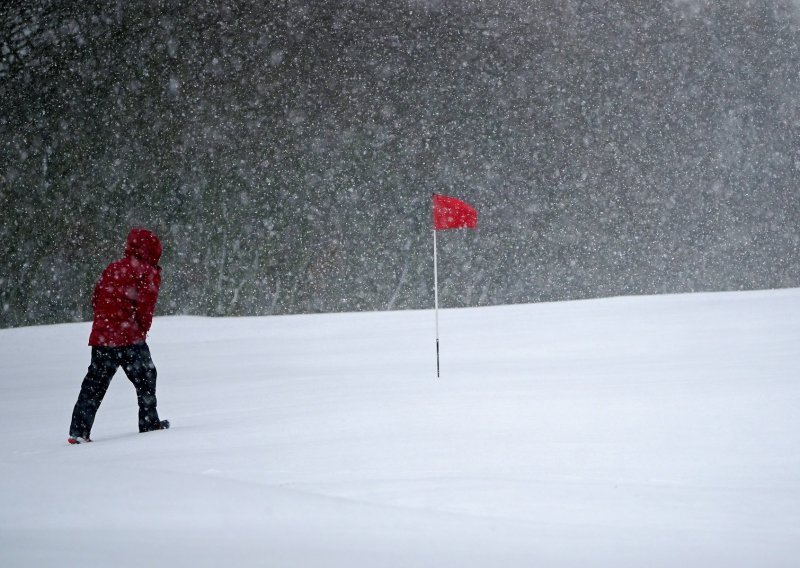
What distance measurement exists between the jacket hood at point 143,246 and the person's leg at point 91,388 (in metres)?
0.62

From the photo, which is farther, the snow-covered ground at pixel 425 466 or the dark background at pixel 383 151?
the dark background at pixel 383 151

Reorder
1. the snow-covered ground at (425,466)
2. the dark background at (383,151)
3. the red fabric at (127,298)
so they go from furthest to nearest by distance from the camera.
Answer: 1. the dark background at (383,151)
2. the red fabric at (127,298)
3. the snow-covered ground at (425,466)

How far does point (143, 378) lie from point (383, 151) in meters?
10.1

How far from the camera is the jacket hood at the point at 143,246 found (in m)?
5.09

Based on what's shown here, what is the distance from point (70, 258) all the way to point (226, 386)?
724 centimetres

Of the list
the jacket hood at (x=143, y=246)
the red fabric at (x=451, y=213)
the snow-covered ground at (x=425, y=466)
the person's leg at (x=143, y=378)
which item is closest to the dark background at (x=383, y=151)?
the snow-covered ground at (x=425, y=466)

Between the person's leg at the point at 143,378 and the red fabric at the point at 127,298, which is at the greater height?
the red fabric at the point at 127,298

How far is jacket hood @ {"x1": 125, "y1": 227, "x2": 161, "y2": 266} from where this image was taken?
16.7ft

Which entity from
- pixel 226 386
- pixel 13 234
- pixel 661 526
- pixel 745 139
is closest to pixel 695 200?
pixel 745 139

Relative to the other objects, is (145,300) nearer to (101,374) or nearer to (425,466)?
(101,374)

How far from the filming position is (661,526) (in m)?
2.97

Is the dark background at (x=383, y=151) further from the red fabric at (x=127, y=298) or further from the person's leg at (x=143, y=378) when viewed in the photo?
the red fabric at (x=127, y=298)

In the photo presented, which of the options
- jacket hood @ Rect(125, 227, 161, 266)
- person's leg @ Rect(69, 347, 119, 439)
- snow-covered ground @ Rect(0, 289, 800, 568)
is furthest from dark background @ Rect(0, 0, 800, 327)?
person's leg @ Rect(69, 347, 119, 439)

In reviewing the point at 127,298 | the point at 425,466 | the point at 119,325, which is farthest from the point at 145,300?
the point at 425,466
